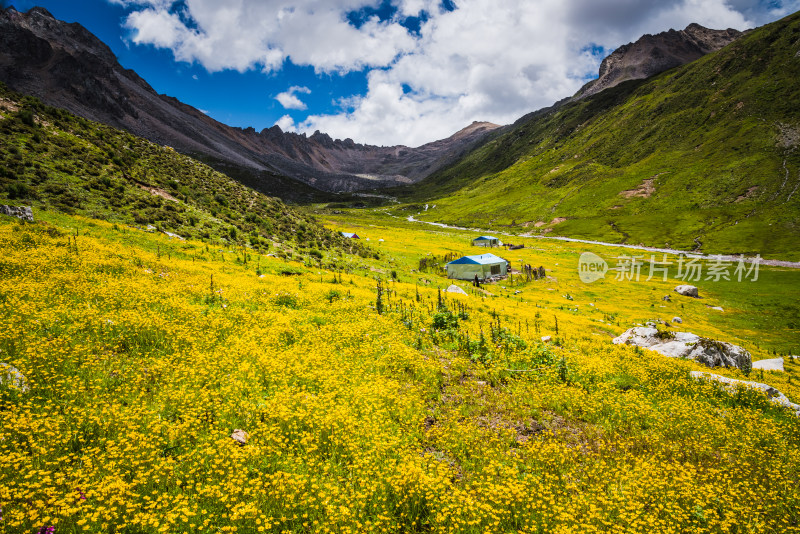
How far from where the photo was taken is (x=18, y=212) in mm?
22250

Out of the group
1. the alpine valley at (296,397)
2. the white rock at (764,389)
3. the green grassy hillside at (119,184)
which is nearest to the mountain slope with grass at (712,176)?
the alpine valley at (296,397)

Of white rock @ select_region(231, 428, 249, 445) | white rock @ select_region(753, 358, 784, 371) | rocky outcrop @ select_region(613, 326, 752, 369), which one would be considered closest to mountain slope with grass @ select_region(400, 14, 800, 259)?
white rock @ select_region(753, 358, 784, 371)

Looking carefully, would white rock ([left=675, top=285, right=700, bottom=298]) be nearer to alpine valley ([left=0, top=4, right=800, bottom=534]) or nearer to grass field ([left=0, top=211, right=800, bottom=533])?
alpine valley ([left=0, top=4, right=800, bottom=534])

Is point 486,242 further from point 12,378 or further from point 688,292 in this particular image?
point 12,378

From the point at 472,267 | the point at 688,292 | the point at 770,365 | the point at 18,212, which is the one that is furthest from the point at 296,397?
the point at 688,292

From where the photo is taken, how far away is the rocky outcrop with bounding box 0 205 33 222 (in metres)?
21.9

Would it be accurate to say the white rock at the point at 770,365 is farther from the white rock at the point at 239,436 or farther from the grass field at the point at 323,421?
the white rock at the point at 239,436

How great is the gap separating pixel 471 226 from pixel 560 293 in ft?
437

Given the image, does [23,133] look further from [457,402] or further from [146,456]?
[457,402]

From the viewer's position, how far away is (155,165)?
40.9m

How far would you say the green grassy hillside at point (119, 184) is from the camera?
87.9 feet

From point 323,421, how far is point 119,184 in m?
36.1

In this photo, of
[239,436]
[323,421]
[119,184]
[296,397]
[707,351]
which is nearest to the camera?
[239,436]

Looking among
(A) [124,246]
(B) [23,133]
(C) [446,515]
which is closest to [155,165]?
(B) [23,133]
